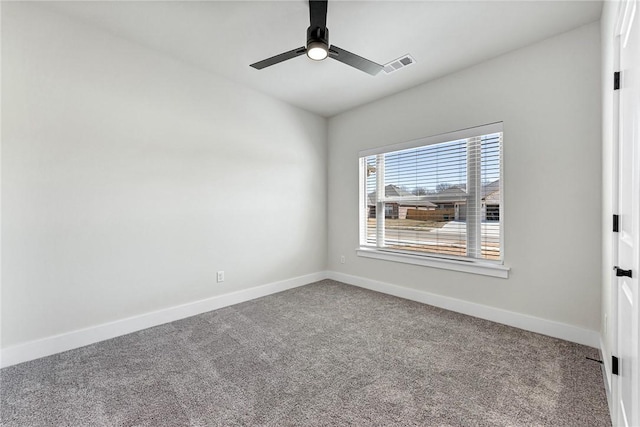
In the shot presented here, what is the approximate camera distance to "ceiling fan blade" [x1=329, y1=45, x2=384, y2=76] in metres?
2.05

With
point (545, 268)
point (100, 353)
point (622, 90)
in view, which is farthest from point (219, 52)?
point (545, 268)

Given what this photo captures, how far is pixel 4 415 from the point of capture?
1.59 metres

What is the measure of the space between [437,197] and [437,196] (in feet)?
0.04

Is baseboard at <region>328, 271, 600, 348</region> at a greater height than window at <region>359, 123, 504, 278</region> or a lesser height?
lesser

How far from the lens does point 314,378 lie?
194 centimetres

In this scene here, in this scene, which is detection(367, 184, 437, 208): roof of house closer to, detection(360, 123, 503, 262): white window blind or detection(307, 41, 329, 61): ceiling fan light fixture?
detection(360, 123, 503, 262): white window blind

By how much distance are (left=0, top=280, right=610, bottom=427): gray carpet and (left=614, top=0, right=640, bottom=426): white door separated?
49cm

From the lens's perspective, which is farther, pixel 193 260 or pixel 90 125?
pixel 193 260

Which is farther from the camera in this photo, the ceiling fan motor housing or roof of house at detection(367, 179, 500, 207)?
roof of house at detection(367, 179, 500, 207)

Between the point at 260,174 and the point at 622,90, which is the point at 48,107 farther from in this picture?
the point at 622,90

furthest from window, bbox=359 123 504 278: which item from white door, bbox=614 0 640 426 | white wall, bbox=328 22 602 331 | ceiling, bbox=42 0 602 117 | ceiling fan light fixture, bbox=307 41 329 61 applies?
ceiling fan light fixture, bbox=307 41 329 61

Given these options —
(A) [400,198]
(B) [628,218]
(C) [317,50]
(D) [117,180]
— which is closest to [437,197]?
(A) [400,198]

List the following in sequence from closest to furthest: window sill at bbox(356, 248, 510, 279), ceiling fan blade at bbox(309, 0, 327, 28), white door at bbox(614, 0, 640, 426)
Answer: white door at bbox(614, 0, 640, 426) < ceiling fan blade at bbox(309, 0, 327, 28) < window sill at bbox(356, 248, 510, 279)

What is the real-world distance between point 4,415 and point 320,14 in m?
3.10
